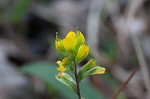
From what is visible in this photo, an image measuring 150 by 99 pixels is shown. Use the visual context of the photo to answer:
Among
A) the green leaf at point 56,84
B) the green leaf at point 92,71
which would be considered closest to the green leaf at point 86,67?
the green leaf at point 92,71

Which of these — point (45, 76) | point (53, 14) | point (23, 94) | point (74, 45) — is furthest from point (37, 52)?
point (74, 45)

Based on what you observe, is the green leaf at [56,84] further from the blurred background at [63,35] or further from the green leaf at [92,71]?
the green leaf at [92,71]

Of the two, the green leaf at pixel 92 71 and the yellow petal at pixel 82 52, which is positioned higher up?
the yellow petal at pixel 82 52

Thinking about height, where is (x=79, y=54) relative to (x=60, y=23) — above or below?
below

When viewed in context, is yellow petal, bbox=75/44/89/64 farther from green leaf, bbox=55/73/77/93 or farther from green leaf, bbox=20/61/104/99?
green leaf, bbox=20/61/104/99

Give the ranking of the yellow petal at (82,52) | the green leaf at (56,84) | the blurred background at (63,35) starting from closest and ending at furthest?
the yellow petal at (82,52), the green leaf at (56,84), the blurred background at (63,35)

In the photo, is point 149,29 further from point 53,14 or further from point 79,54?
point 79,54

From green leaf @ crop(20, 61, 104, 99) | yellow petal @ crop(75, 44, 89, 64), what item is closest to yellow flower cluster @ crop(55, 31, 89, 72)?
yellow petal @ crop(75, 44, 89, 64)

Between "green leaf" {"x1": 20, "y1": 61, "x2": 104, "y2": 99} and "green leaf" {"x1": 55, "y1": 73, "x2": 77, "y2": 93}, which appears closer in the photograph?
"green leaf" {"x1": 55, "y1": 73, "x2": 77, "y2": 93}
